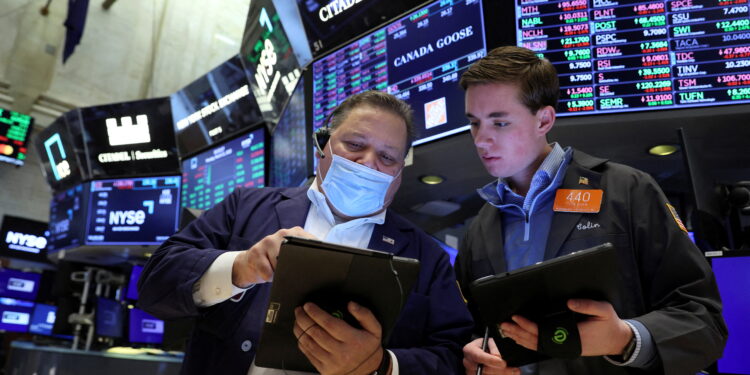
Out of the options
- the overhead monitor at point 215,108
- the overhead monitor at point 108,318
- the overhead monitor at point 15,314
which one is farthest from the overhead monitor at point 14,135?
the overhead monitor at point 108,318

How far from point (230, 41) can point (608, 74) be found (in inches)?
399

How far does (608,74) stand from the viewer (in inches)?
A: 127

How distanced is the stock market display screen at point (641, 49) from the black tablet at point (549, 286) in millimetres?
2121

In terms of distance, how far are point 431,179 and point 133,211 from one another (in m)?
4.11

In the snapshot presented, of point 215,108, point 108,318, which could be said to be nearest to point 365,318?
point 215,108

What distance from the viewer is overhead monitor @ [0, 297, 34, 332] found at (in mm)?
9211

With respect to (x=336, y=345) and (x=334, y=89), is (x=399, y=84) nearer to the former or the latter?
(x=334, y=89)

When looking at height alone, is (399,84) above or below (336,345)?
above

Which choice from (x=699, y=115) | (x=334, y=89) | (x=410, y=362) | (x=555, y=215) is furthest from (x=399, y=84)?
(x=410, y=362)

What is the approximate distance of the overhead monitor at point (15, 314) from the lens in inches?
363

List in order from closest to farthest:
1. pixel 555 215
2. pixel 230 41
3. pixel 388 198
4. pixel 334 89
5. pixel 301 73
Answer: pixel 555 215
pixel 388 198
pixel 334 89
pixel 301 73
pixel 230 41

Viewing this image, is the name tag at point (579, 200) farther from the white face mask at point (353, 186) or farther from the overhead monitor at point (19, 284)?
the overhead monitor at point (19, 284)

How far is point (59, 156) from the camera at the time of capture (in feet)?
24.8

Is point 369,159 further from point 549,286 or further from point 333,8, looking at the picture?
point 333,8
